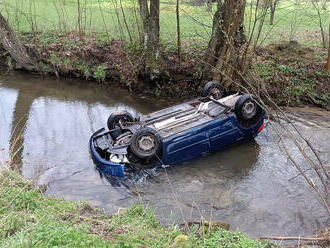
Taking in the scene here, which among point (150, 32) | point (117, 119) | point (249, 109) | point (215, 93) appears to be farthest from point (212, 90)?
point (150, 32)

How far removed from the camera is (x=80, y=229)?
477 cm

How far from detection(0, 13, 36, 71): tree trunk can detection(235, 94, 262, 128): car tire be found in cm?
1014

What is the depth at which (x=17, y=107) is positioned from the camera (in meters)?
11.6

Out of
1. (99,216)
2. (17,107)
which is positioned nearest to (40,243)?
(99,216)

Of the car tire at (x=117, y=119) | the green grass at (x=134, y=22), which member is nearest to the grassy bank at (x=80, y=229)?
the car tire at (x=117, y=119)

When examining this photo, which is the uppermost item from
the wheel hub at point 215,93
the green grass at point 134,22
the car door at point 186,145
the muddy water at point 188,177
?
the green grass at point 134,22

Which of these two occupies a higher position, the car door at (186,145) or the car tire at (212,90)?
the car tire at (212,90)

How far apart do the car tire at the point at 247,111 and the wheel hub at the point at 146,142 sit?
2265 millimetres

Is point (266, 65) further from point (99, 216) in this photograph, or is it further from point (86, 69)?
point (99, 216)

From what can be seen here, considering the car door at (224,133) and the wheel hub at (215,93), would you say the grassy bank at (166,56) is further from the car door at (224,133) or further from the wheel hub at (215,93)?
the car door at (224,133)

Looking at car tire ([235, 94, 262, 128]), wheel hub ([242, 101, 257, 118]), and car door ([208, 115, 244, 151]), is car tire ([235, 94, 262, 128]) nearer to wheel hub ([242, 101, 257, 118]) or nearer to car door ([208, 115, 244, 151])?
wheel hub ([242, 101, 257, 118])

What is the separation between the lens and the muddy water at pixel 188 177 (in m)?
A: 6.64

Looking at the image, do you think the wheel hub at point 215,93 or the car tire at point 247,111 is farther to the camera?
the wheel hub at point 215,93

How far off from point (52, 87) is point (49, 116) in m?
3.12
